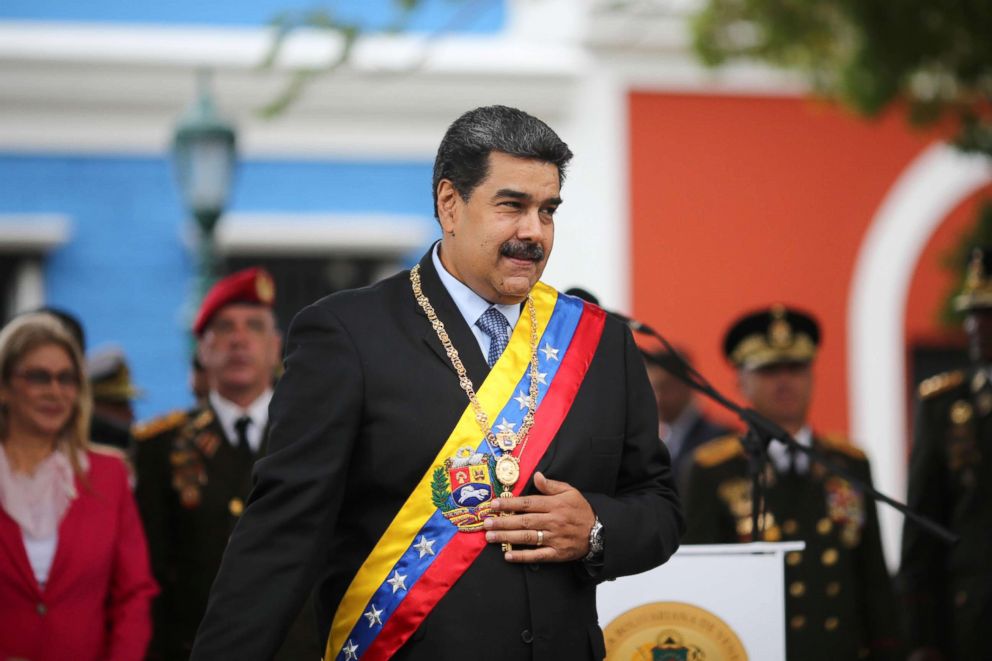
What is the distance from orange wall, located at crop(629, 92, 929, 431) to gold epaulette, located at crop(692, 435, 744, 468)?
6.44m

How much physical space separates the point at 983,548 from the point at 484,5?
23.7 ft

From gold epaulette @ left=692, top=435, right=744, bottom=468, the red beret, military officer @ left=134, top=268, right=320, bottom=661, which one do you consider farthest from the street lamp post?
gold epaulette @ left=692, top=435, right=744, bottom=468

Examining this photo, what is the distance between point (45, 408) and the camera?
5.16 metres

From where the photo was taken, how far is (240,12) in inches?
487

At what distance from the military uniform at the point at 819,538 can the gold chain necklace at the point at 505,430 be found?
221 centimetres

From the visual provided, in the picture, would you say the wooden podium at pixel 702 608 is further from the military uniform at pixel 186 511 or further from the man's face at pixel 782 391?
the man's face at pixel 782 391

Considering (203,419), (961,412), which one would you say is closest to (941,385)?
(961,412)

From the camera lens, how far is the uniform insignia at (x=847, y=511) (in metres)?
5.73

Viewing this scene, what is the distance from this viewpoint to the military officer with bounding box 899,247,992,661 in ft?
20.2

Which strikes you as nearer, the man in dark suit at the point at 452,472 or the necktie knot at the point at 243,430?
the man in dark suit at the point at 452,472

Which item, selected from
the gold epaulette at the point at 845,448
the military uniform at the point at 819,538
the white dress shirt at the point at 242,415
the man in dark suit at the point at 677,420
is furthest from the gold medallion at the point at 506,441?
the man in dark suit at the point at 677,420

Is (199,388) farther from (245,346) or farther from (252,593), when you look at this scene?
(252,593)

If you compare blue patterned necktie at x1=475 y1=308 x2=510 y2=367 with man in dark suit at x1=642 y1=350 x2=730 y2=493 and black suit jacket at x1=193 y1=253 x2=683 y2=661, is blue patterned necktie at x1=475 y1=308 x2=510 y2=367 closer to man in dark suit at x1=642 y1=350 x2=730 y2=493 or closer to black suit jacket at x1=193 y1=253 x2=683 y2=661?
black suit jacket at x1=193 y1=253 x2=683 y2=661

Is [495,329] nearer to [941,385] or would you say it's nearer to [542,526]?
[542,526]
